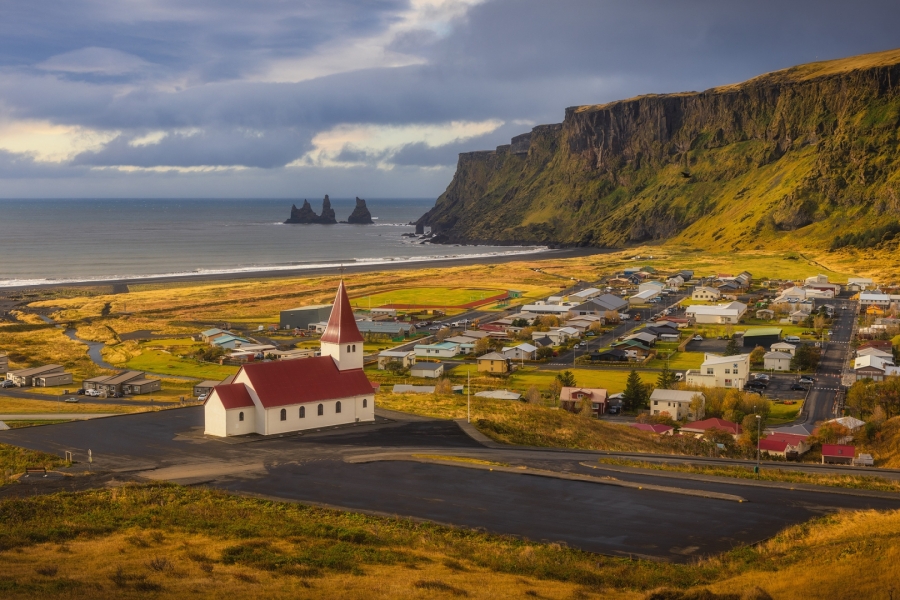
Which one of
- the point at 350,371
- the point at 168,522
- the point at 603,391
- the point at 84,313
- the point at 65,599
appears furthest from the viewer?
the point at 84,313

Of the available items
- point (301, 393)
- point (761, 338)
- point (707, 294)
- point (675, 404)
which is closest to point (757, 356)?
point (761, 338)

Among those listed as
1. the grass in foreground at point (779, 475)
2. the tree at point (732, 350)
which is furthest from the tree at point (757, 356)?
the grass in foreground at point (779, 475)

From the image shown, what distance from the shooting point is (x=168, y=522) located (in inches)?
1029

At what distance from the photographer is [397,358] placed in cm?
7375

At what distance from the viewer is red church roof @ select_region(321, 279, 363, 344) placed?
142 ft

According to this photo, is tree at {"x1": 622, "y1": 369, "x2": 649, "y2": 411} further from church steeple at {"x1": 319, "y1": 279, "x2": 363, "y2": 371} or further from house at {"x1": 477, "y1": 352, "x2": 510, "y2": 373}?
church steeple at {"x1": 319, "y1": 279, "x2": 363, "y2": 371}

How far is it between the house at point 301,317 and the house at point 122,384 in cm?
3164

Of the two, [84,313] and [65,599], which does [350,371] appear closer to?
[65,599]

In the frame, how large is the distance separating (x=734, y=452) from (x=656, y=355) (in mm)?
32590

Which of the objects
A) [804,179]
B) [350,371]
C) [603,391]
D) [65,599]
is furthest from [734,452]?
[804,179]

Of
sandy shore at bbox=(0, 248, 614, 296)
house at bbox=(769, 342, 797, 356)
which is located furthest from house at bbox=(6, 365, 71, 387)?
sandy shore at bbox=(0, 248, 614, 296)

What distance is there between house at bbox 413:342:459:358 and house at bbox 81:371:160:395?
2462 centimetres

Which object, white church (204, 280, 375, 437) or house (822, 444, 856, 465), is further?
house (822, 444, 856, 465)

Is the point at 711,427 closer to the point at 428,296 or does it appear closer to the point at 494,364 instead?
the point at 494,364
